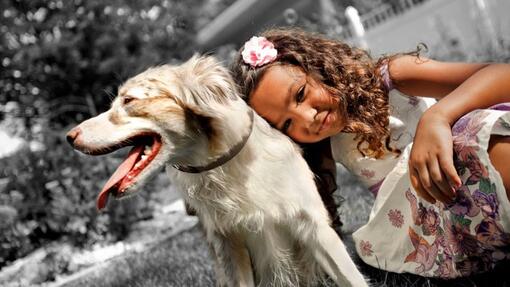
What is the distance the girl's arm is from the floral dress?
76 mm

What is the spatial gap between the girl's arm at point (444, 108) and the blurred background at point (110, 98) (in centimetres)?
66

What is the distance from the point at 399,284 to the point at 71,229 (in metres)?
4.62

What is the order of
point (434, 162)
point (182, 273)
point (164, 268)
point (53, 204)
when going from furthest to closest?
point (53, 204)
point (164, 268)
point (182, 273)
point (434, 162)

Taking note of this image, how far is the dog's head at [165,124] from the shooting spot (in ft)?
6.50

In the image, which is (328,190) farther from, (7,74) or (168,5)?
(168,5)

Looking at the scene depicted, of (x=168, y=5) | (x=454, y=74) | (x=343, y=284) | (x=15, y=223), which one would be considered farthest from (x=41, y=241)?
(x=168, y=5)

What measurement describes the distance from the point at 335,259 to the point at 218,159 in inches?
25.9

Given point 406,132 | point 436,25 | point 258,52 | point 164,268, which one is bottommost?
point 436,25

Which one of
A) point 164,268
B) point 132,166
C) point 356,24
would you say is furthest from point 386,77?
point 356,24

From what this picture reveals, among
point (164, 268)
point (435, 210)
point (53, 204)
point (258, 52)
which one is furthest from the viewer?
point (53, 204)

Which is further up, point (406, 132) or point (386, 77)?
point (386, 77)

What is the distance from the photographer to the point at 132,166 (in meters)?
1.97

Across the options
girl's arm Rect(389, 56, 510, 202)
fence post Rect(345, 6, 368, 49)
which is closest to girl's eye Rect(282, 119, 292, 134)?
girl's arm Rect(389, 56, 510, 202)

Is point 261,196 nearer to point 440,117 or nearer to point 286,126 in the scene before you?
point 286,126
